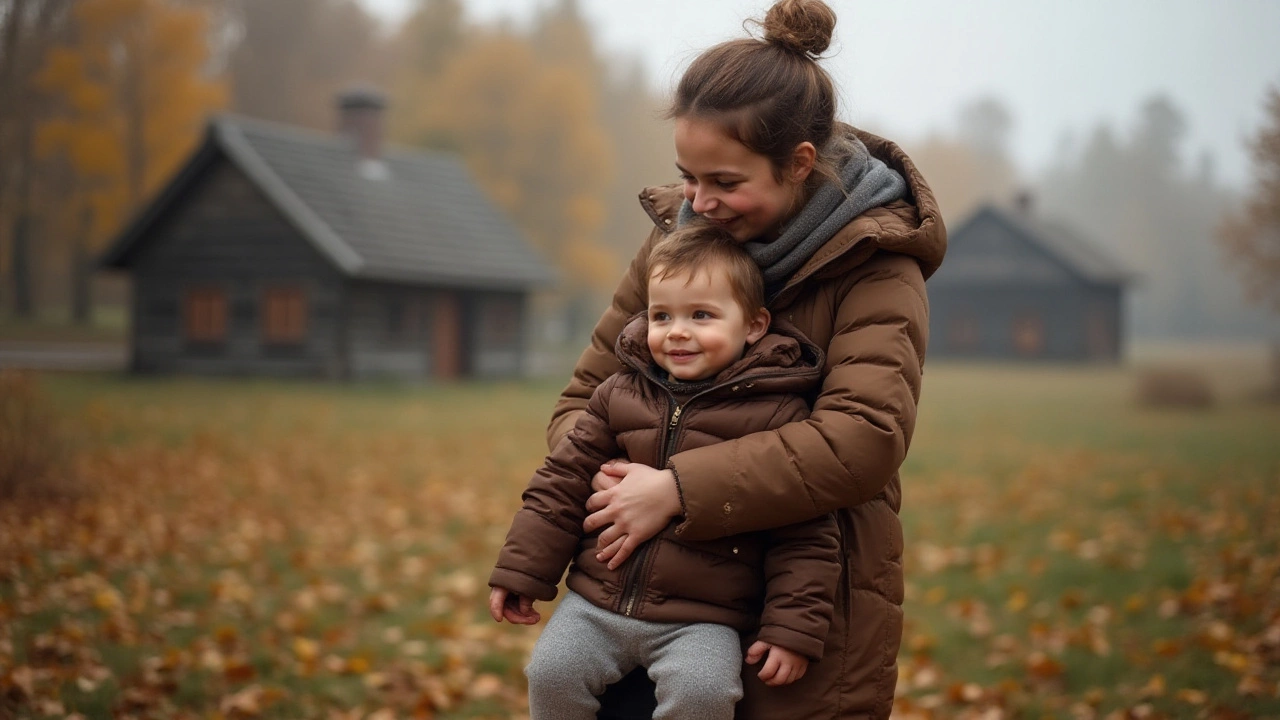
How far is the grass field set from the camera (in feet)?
16.3

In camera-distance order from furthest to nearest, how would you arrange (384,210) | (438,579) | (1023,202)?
(1023,202) → (384,210) → (438,579)

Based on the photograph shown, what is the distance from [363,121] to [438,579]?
21985 mm

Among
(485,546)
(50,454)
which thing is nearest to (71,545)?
(50,454)

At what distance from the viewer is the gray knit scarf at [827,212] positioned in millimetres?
2529

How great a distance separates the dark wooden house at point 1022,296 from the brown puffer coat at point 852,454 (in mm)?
Result: 42346

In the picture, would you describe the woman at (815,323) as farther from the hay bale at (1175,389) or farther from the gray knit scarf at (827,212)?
the hay bale at (1175,389)

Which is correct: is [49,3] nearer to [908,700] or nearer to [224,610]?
[224,610]

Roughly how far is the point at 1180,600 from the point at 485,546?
16.0 ft

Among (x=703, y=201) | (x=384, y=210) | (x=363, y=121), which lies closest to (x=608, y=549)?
(x=703, y=201)

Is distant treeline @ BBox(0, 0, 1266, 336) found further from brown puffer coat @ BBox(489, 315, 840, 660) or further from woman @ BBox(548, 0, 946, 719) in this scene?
brown puffer coat @ BBox(489, 315, 840, 660)

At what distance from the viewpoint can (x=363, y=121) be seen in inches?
1078

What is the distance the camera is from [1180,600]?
6.39 m

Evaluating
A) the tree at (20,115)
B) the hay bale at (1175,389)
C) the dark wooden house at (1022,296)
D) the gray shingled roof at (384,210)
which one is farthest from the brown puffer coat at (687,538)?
the dark wooden house at (1022,296)

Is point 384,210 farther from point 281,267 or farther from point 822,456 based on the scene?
point 822,456
